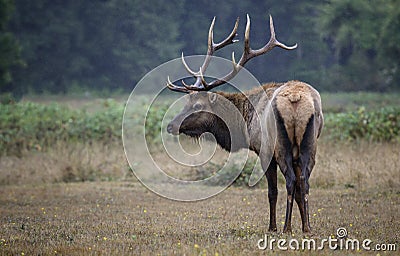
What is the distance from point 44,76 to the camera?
45.7 metres

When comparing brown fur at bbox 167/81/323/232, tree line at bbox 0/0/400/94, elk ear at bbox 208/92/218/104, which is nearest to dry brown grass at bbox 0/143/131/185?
brown fur at bbox 167/81/323/232

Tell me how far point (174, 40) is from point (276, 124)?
3106 cm

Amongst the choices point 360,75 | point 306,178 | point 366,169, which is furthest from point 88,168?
point 360,75

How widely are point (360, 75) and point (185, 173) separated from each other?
27.6 metres

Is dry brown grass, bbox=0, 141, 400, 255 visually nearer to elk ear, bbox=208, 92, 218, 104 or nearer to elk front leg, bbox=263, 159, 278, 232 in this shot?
elk front leg, bbox=263, 159, 278, 232

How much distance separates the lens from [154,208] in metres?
13.2

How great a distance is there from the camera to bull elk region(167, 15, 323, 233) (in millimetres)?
9031

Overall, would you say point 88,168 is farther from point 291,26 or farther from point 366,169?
point 291,26

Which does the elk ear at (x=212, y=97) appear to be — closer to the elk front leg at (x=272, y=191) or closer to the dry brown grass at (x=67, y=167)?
the elk front leg at (x=272, y=191)

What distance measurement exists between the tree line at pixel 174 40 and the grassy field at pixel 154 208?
18532 millimetres

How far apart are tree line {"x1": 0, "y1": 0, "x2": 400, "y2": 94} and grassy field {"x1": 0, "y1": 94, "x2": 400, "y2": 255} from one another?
18.5 meters

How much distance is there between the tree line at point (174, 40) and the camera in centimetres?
3803

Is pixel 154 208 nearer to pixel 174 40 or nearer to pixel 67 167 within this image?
pixel 67 167

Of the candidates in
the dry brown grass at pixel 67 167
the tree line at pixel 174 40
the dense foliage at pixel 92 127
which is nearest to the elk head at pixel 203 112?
the dry brown grass at pixel 67 167
